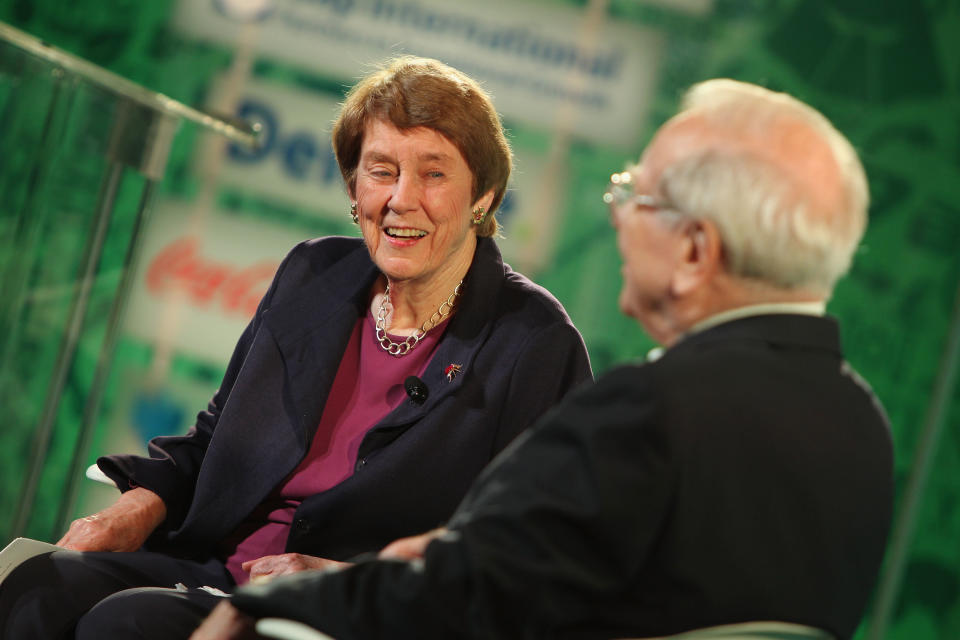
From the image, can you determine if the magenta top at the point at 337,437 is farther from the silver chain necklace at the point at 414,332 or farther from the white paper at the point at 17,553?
the white paper at the point at 17,553

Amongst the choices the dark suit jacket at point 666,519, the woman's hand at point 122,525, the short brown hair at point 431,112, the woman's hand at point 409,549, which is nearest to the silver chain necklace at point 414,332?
the short brown hair at point 431,112

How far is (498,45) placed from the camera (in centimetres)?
443

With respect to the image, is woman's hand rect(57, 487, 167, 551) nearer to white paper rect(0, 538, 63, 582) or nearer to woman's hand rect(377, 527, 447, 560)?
white paper rect(0, 538, 63, 582)

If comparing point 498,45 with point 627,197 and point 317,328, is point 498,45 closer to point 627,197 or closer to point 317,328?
point 317,328

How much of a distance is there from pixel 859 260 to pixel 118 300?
316 cm

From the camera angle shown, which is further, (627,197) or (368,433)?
(368,433)

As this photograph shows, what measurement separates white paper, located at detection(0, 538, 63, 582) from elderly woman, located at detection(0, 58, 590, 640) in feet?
0.07

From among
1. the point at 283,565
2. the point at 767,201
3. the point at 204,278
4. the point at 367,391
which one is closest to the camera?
the point at 767,201

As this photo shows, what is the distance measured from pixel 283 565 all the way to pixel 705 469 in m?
1.08

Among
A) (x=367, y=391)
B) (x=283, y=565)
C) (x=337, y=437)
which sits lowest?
(x=283, y=565)

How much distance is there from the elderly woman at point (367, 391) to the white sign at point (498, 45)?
2126 mm

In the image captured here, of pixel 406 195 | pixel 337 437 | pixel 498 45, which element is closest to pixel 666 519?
pixel 337 437

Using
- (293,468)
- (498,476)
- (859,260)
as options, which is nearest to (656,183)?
(498,476)

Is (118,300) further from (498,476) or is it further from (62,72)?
(498,476)
